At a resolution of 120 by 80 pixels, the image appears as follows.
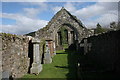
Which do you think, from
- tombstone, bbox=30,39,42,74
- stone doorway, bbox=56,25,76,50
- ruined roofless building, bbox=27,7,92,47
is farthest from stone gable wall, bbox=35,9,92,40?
tombstone, bbox=30,39,42,74

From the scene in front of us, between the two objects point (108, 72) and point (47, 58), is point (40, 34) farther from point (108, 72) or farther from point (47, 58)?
point (108, 72)

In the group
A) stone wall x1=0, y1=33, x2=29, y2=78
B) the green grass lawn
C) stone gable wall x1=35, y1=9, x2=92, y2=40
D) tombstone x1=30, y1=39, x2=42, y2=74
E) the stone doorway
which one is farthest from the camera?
the stone doorway

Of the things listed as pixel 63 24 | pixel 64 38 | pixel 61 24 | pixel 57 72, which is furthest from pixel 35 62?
pixel 64 38

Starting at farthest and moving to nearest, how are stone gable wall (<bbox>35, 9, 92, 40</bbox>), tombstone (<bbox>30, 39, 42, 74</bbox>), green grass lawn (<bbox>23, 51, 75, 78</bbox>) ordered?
stone gable wall (<bbox>35, 9, 92, 40</bbox>) < tombstone (<bbox>30, 39, 42, 74</bbox>) < green grass lawn (<bbox>23, 51, 75, 78</bbox>)

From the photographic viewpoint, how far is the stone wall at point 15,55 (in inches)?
236

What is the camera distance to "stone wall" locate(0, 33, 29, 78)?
6.00 metres

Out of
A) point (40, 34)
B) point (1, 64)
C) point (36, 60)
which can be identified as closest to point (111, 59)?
point (36, 60)

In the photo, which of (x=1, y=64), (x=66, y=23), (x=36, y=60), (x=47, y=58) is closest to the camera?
(x=1, y=64)

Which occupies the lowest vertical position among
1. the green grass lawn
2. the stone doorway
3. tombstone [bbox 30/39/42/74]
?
the green grass lawn

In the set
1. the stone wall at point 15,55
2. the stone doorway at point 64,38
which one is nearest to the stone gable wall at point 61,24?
the stone doorway at point 64,38

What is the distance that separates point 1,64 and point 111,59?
17.8 feet

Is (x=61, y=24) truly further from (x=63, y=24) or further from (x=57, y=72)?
(x=57, y=72)

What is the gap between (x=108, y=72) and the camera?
7.16 meters

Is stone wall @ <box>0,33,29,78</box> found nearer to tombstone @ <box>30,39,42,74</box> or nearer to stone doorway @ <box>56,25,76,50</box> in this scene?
tombstone @ <box>30,39,42,74</box>
